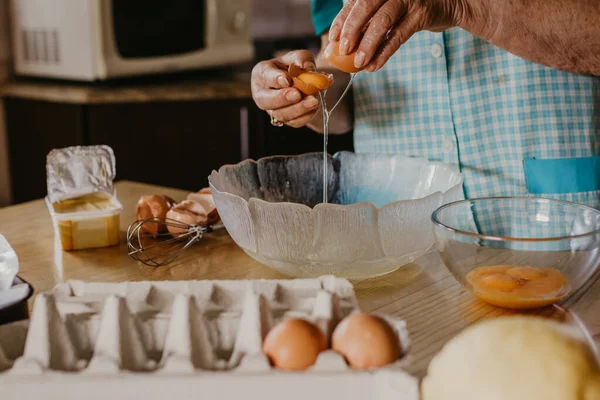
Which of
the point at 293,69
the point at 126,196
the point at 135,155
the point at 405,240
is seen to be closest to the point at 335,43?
the point at 293,69

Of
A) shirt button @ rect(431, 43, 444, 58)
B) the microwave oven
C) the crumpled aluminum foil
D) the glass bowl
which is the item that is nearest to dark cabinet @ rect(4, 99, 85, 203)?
the microwave oven

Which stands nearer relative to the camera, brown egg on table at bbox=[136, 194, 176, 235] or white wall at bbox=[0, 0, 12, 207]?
brown egg on table at bbox=[136, 194, 176, 235]

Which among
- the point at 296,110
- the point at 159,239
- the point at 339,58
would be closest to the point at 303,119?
the point at 296,110

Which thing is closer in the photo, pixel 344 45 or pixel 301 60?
pixel 344 45

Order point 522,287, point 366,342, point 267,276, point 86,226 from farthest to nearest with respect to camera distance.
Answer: point 86,226
point 267,276
point 522,287
point 366,342

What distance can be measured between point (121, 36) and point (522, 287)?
198 cm

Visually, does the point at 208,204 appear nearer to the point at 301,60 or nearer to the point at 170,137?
the point at 301,60

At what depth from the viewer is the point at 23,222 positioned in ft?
4.33

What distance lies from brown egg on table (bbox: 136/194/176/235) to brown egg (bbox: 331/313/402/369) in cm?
61

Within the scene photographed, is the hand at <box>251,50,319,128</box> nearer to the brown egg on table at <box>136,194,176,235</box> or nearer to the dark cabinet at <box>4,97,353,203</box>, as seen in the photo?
the brown egg on table at <box>136,194,176,235</box>

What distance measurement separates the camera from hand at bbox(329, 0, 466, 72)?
1049 mm

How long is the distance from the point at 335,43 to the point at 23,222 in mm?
667

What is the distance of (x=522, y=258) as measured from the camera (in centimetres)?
89

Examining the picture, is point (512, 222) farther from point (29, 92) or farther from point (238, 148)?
point (29, 92)
